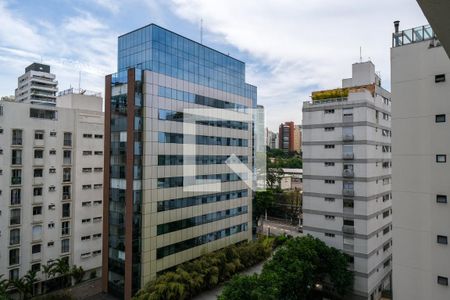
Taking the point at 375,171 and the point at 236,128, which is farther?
the point at 236,128

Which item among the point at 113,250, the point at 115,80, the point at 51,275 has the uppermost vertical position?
the point at 115,80

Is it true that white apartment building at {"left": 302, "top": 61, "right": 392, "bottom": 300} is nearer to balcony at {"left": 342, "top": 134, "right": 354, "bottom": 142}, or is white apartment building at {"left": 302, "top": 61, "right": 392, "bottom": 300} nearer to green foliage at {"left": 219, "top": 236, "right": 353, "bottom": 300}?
balcony at {"left": 342, "top": 134, "right": 354, "bottom": 142}

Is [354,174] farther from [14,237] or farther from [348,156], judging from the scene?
[14,237]

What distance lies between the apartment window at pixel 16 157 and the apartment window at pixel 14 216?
4.21m

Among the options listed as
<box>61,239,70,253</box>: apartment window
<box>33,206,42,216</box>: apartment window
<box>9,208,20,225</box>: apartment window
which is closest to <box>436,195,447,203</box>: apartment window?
<box>33,206,42,216</box>: apartment window

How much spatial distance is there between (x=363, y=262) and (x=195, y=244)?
14.9 metres

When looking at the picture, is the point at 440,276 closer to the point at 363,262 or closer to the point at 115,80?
the point at 363,262

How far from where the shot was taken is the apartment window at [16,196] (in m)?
26.4

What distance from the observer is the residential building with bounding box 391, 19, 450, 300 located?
14031 mm

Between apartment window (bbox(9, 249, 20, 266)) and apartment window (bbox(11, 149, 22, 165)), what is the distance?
25.6ft

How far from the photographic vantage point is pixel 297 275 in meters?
20.0

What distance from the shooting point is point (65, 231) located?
98.4 ft

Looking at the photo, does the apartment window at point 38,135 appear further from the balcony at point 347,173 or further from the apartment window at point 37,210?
the balcony at point 347,173

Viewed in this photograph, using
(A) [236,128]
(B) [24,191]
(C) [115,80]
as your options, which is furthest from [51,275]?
(A) [236,128]
